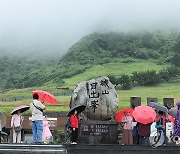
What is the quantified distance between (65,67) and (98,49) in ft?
39.4

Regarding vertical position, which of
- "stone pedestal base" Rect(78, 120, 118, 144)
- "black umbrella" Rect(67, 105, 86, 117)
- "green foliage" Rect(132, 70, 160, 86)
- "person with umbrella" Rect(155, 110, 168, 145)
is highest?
"green foliage" Rect(132, 70, 160, 86)

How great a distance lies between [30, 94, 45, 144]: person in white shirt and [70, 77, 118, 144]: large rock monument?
1.65 metres

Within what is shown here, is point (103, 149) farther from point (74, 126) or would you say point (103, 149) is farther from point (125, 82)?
point (125, 82)

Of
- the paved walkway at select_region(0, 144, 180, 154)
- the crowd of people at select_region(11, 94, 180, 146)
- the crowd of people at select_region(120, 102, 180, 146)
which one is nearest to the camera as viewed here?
the paved walkway at select_region(0, 144, 180, 154)

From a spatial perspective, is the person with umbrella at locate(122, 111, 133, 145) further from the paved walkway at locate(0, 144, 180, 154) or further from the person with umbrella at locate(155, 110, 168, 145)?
the paved walkway at locate(0, 144, 180, 154)

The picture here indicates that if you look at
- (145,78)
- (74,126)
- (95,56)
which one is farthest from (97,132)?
(95,56)

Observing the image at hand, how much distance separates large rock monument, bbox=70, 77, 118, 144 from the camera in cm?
1227

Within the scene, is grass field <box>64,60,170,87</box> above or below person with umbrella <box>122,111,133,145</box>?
above

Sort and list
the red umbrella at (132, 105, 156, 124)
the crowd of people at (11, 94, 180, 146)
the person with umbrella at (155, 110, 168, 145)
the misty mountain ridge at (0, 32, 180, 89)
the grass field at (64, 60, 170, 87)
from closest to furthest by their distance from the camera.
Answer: the person with umbrella at (155, 110, 168, 145) < the crowd of people at (11, 94, 180, 146) < the red umbrella at (132, 105, 156, 124) < the grass field at (64, 60, 170, 87) < the misty mountain ridge at (0, 32, 180, 89)

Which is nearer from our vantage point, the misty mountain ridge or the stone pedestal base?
the stone pedestal base

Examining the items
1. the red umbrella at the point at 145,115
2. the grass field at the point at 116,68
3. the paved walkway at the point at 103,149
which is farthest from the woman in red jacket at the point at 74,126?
the grass field at the point at 116,68

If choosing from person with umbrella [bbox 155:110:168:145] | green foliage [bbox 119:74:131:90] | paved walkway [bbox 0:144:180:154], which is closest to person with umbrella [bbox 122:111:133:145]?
person with umbrella [bbox 155:110:168:145]

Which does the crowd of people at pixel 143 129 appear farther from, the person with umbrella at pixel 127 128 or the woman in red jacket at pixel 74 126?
the woman in red jacket at pixel 74 126

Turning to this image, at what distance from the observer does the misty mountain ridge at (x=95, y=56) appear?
234 feet
